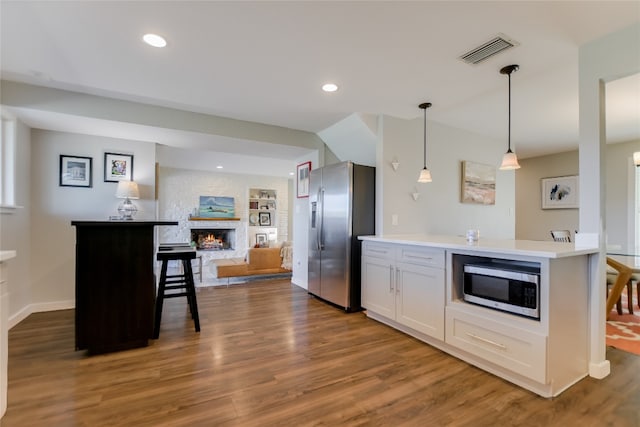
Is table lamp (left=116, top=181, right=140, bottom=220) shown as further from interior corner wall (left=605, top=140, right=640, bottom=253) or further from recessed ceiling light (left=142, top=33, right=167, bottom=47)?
interior corner wall (left=605, top=140, right=640, bottom=253)

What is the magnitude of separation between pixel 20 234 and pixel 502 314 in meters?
4.86

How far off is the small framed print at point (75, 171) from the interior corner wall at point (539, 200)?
797 centimetres

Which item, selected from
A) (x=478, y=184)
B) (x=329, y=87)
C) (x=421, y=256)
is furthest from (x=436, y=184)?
(x=329, y=87)

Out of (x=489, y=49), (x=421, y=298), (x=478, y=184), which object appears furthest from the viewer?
(x=478, y=184)

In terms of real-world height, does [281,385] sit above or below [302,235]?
below

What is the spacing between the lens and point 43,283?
3623 millimetres

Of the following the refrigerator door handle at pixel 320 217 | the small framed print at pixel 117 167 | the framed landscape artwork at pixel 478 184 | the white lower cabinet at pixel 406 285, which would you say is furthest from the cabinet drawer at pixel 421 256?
the small framed print at pixel 117 167

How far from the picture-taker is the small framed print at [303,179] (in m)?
4.91

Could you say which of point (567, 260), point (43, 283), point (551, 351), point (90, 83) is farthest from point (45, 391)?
point (567, 260)

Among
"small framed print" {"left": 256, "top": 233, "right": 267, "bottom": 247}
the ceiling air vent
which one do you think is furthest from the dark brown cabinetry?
"small framed print" {"left": 256, "top": 233, "right": 267, "bottom": 247}

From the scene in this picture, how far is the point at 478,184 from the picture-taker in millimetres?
4633

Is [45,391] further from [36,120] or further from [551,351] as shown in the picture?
[551,351]

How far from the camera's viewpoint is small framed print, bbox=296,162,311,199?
491 centimetres

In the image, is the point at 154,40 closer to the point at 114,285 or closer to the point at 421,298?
the point at 114,285
